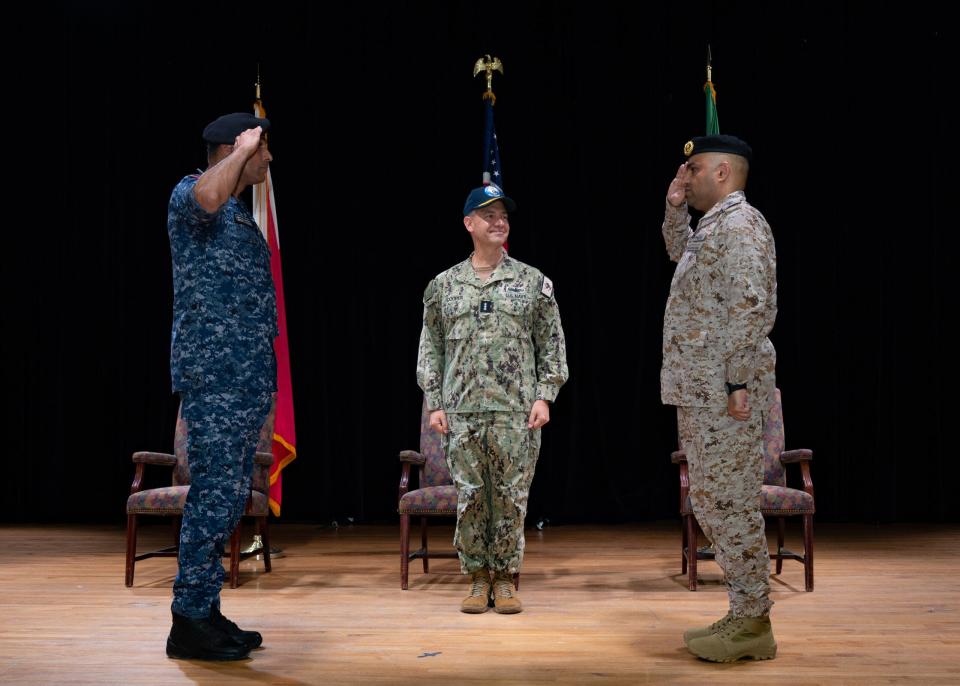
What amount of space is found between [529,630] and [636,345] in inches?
145

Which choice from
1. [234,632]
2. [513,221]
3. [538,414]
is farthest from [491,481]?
[513,221]

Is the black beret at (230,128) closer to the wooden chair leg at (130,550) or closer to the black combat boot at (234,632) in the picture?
the black combat boot at (234,632)

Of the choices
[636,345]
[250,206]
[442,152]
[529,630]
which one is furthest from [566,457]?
[529,630]

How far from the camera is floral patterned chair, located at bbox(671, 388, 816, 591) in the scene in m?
4.26

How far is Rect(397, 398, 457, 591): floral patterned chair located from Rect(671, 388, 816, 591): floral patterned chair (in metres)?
1.08

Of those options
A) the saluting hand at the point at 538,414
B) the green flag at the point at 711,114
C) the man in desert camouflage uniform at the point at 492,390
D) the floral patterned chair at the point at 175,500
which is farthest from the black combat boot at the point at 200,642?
the green flag at the point at 711,114

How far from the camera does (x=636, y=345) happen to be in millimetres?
6863

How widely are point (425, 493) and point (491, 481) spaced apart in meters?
0.62

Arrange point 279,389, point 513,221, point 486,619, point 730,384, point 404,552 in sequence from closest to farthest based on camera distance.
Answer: point 730,384, point 486,619, point 404,552, point 279,389, point 513,221

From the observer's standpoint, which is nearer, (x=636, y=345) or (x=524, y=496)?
(x=524, y=496)

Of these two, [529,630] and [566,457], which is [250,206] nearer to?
[566,457]

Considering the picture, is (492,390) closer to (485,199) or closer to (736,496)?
(485,199)

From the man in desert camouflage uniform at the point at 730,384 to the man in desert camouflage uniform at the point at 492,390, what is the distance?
91 cm

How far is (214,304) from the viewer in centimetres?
295
